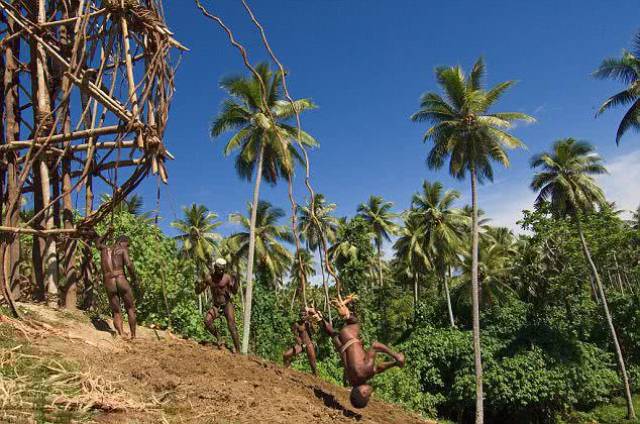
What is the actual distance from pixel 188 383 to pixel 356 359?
6.64ft

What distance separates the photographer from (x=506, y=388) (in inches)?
858

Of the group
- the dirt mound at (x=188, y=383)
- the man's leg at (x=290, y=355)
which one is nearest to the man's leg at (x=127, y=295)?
the dirt mound at (x=188, y=383)

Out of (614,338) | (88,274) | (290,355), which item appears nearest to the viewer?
(88,274)

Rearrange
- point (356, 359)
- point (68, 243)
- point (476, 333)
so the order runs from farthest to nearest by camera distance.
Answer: point (476, 333) → point (68, 243) → point (356, 359)

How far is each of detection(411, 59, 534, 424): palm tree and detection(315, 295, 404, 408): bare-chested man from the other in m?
15.8

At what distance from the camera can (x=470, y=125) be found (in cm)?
2200

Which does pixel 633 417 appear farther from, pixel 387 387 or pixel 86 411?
pixel 86 411

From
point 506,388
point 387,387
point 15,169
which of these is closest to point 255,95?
point 387,387

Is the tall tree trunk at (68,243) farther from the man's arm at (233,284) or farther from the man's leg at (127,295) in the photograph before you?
the man's arm at (233,284)

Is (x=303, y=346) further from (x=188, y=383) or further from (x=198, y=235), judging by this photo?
(x=198, y=235)

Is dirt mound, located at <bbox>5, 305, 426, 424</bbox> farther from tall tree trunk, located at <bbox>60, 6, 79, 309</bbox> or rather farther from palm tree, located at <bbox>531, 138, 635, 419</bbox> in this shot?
palm tree, located at <bbox>531, 138, 635, 419</bbox>

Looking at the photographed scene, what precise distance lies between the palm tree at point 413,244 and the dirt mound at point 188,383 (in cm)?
2532

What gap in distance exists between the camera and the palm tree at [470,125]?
71.1 feet

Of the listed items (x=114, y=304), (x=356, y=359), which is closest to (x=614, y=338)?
(x=356, y=359)
